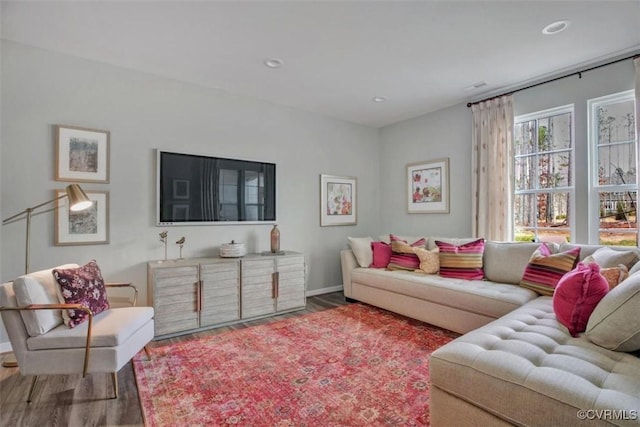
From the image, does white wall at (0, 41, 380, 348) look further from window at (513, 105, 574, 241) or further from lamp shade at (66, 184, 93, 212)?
window at (513, 105, 574, 241)

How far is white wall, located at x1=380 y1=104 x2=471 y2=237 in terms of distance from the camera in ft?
13.7

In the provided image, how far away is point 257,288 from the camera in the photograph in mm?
3510

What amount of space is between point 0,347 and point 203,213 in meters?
2.02

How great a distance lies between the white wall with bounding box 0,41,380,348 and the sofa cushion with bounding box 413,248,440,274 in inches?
59.8

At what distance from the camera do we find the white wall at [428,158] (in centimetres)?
418

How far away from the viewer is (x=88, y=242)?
116 inches

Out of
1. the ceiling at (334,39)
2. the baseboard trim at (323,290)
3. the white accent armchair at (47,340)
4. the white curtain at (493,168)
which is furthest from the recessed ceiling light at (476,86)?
the white accent armchair at (47,340)

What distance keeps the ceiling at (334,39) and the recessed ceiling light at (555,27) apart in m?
0.06

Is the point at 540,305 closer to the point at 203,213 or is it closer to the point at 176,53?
the point at 203,213

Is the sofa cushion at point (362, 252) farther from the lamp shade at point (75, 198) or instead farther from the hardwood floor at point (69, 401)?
the lamp shade at point (75, 198)

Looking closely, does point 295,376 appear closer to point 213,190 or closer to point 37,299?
point 37,299

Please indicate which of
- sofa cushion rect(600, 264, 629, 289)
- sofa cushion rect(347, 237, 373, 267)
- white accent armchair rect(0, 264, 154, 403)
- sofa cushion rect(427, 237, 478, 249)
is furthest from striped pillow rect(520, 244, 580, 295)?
white accent armchair rect(0, 264, 154, 403)

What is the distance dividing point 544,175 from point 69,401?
4.76 metres

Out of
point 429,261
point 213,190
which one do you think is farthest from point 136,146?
point 429,261
